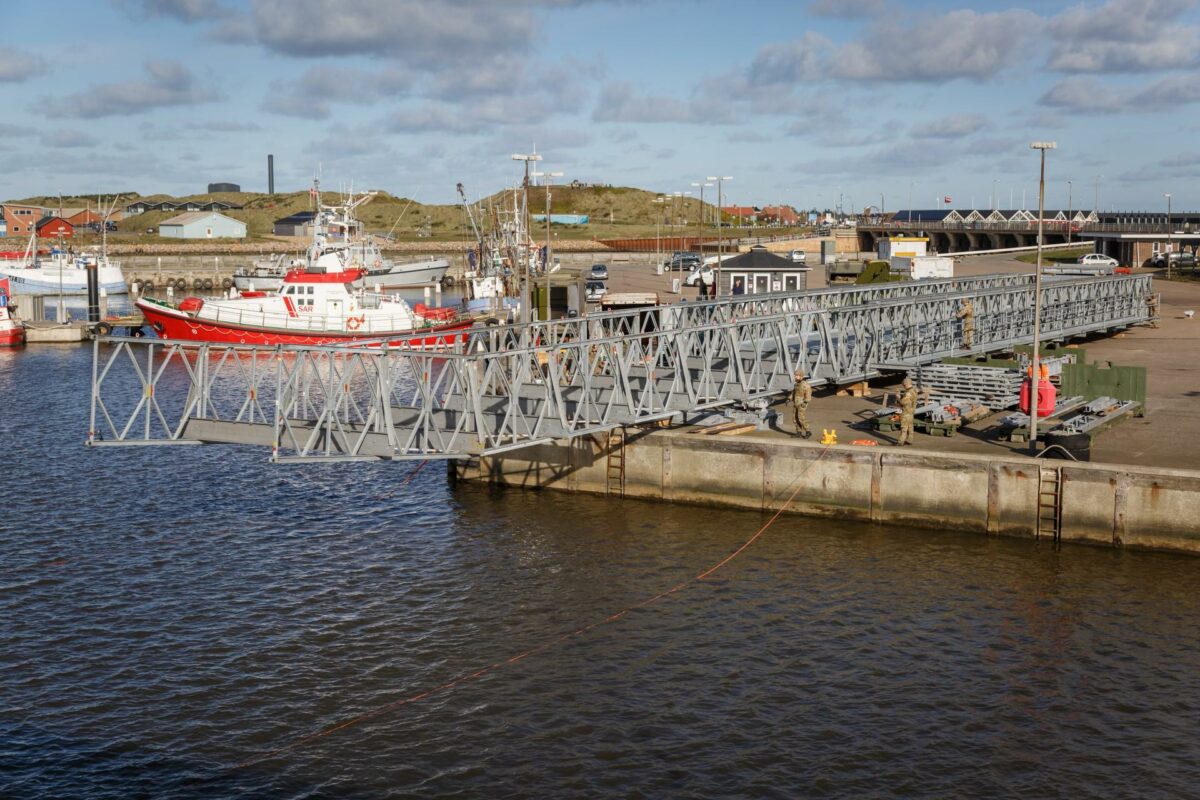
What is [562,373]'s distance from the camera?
32.7 metres

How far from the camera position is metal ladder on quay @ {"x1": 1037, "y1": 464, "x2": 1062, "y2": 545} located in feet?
98.0

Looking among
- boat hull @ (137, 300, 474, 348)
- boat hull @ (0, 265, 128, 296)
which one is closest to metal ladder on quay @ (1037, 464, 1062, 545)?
boat hull @ (137, 300, 474, 348)

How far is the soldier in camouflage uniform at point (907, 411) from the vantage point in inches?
1284

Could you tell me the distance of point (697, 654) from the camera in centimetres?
2398

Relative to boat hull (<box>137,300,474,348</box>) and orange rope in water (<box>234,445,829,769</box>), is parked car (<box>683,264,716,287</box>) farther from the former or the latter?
orange rope in water (<box>234,445,829,769</box>)

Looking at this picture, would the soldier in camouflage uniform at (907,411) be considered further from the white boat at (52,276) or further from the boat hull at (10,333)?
the white boat at (52,276)

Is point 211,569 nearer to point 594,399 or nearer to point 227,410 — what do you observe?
point 594,399

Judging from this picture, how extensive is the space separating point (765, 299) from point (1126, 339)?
2345 centimetres

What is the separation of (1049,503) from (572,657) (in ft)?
44.3

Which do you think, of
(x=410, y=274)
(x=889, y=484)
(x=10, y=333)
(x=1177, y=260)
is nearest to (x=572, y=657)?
(x=889, y=484)

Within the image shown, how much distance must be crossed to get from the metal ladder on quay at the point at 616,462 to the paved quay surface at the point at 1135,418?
3629 millimetres

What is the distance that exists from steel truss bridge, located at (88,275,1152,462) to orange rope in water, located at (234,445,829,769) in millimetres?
3840

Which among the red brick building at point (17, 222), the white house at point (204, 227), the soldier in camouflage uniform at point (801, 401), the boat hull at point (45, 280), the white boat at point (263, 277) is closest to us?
the soldier in camouflage uniform at point (801, 401)

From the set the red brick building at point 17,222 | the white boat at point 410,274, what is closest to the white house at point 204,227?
the red brick building at point 17,222
